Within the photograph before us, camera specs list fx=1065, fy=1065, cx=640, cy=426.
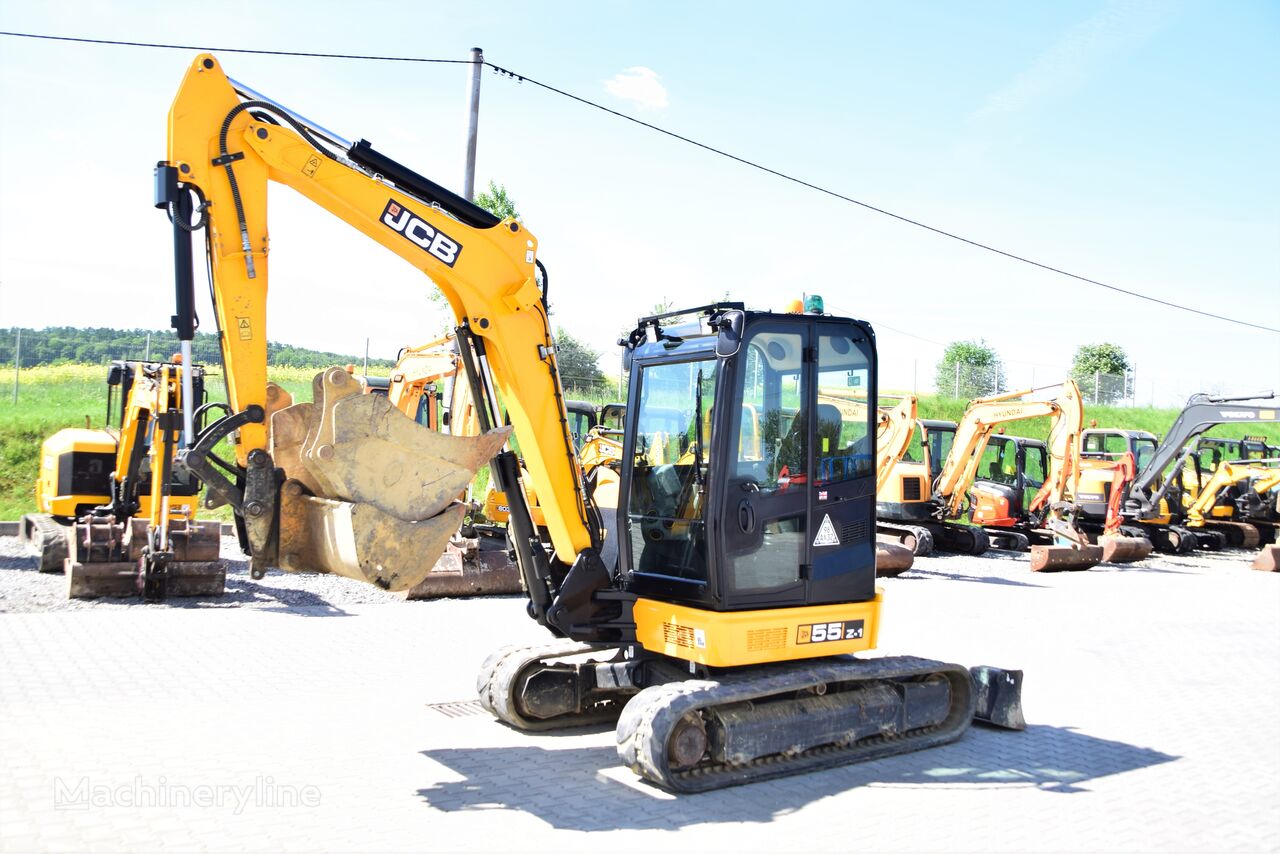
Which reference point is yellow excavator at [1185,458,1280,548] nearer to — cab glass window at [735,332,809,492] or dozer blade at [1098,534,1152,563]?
dozer blade at [1098,534,1152,563]

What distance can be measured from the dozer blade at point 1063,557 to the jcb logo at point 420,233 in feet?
47.3

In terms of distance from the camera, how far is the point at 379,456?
5.16 meters

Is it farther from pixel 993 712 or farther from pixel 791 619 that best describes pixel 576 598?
pixel 993 712

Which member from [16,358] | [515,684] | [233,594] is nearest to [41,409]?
[16,358]

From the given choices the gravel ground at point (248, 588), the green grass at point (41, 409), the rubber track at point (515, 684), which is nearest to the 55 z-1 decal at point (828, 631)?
the rubber track at point (515, 684)

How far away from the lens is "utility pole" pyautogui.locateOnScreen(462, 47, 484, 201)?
1492 centimetres

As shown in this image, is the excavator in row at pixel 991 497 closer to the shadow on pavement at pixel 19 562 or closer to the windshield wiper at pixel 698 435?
the windshield wiper at pixel 698 435

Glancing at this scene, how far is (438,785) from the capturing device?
5.59 metres

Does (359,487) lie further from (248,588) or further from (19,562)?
(19,562)

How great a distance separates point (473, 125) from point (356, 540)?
11.1 metres

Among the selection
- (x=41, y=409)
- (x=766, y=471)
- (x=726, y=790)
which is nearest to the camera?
(x=726, y=790)

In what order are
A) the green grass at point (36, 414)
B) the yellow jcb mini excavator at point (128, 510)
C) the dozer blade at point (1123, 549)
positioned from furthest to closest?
the green grass at point (36, 414) < the dozer blade at point (1123, 549) < the yellow jcb mini excavator at point (128, 510)

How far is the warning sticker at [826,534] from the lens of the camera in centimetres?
637

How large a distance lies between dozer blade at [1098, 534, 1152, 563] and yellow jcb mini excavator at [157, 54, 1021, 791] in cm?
1391
